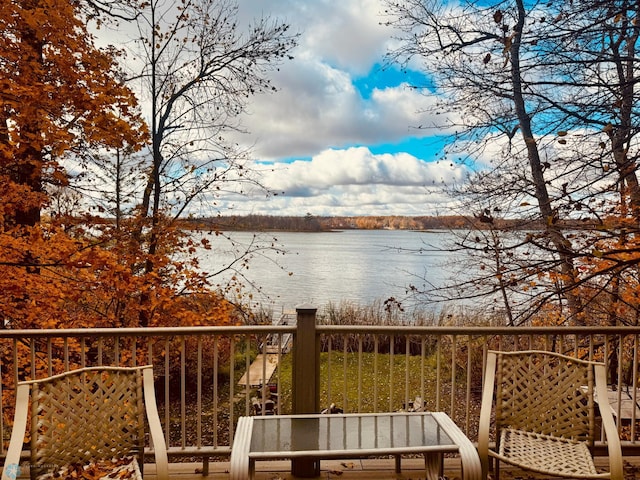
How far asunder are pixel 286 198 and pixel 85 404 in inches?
289

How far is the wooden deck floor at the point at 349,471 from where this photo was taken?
3000 millimetres

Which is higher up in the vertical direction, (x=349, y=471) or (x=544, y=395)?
(x=544, y=395)

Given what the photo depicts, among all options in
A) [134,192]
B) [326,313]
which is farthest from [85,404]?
[326,313]

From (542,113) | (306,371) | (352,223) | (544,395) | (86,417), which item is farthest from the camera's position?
(352,223)

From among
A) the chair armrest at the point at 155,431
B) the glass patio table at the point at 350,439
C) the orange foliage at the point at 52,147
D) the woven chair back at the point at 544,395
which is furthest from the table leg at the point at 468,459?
the orange foliage at the point at 52,147

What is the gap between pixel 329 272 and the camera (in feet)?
65.2

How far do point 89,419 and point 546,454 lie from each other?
2.43 metres

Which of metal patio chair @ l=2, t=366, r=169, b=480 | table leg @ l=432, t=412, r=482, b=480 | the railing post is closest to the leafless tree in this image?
table leg @ l=432, t=412, r=482, b=480

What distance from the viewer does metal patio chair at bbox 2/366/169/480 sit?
217cm

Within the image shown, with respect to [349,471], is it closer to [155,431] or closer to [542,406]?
[542,406]

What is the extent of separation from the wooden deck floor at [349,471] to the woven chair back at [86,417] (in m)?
0.87

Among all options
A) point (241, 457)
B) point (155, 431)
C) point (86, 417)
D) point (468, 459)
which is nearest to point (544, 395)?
point (468, 459)

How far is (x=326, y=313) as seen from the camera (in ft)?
39.0

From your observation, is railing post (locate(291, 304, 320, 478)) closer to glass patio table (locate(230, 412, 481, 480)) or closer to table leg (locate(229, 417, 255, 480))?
glass patio table (locate(230, 412, 481, 480))
